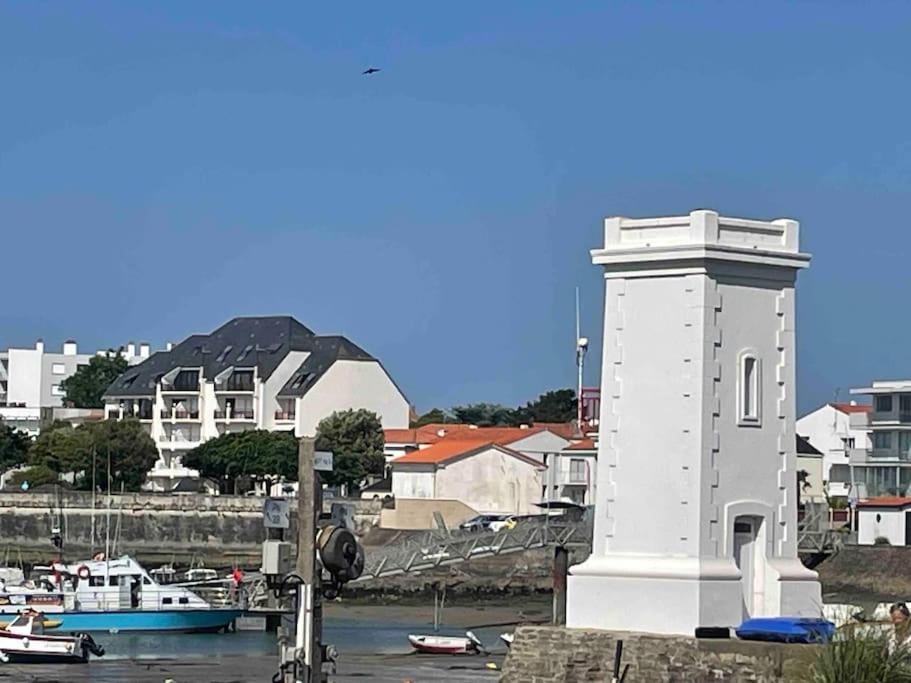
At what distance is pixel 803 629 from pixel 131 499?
6926 cm

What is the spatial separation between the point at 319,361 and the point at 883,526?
49949mm

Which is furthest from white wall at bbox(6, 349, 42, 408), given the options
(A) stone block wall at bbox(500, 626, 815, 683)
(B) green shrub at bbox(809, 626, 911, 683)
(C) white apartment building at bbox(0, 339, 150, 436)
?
(B) green shrub at bbox(809, 626, 911, 683)

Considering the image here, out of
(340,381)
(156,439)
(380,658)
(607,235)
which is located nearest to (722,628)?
(607,235)

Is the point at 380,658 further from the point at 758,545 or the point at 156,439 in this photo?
the point at 156,439

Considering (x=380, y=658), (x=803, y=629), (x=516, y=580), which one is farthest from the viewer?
(x=516, y=580)

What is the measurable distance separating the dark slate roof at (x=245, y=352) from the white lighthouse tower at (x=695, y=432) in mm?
87422

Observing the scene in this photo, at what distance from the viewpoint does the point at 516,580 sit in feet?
233

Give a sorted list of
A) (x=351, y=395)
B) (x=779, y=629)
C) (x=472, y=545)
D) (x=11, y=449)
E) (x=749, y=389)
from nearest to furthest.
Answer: (x=779, y=629), (x=749, y=389), (x=472, y=545), (x=351, y=395), (x=11, y=449)

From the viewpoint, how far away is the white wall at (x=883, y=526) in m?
70.7

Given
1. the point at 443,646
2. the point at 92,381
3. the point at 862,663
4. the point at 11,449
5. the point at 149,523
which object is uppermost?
the point at 92,381

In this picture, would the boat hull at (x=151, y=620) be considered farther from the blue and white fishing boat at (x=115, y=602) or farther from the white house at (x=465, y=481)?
the white house at (x=465, y=481)

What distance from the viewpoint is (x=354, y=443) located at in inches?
4131

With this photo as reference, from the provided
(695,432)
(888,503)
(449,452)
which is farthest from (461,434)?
(695,432)

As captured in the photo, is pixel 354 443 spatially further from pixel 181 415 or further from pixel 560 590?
pixel 560 590
